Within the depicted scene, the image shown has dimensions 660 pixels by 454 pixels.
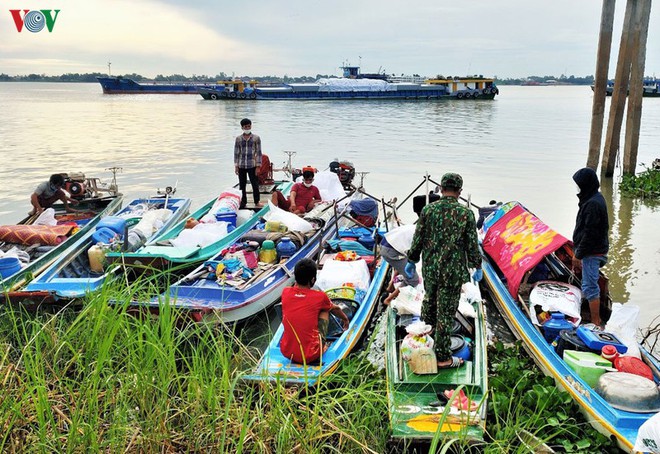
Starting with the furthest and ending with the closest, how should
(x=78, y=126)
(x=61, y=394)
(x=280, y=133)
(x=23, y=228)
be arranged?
(x=78, y=126), (x=280, y=133), (x=23, y=228), (x=61, y=394)

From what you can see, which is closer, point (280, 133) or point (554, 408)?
point (554, 408)

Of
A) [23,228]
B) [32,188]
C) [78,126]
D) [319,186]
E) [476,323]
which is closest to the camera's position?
[476,323]

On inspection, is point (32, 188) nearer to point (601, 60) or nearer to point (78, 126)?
point (601, 60)

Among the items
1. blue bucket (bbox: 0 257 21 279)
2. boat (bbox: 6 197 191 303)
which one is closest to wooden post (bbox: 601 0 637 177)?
boat (bbox: 6 197 191 303)

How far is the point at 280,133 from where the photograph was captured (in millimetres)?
32781

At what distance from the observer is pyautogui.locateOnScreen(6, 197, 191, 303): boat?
6.37 meters

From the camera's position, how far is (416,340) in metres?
4.84

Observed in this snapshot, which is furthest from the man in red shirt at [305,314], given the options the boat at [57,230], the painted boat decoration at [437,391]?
the boat at [57,230]

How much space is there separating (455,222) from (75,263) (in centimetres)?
556

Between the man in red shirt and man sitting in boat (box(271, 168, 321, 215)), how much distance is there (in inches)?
187

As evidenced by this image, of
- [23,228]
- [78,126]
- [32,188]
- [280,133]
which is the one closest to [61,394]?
[23,228]

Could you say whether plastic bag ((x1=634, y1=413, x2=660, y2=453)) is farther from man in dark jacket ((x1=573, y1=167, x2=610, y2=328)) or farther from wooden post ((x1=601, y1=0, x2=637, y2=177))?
wooden post ((x1=601, y1=0, x2=637, y2=177))

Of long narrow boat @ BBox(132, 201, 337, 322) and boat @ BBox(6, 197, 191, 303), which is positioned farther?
boat @ BBox(6, 197, 191, 303)

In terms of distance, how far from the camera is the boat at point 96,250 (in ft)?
20.9
